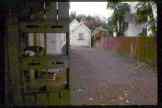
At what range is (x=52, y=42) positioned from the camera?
5.00 metres

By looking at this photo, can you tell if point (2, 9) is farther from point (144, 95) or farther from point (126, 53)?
point (126, 53)

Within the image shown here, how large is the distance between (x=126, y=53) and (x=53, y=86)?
18.6 m

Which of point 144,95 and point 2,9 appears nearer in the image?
point 2,9

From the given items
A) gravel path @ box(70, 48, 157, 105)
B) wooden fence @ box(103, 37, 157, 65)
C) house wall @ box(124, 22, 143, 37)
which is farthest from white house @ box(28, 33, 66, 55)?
house wall @ box(124, 22, 143, 37)

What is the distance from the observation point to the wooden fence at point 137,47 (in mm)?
16469

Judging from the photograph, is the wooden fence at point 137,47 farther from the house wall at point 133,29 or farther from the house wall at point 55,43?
the house wall at point 55,43

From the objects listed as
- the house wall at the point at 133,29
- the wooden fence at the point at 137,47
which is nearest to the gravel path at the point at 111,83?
the wooden fence at the point at 137,47

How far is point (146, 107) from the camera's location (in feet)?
13.4

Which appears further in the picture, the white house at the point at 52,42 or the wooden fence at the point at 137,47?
the wooden fence at the point at 137,47

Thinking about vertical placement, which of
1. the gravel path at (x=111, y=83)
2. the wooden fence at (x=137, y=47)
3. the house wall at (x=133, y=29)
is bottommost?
the gravel path at (x=111, y=83)

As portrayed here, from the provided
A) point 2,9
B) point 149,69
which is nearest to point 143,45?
point 149,69

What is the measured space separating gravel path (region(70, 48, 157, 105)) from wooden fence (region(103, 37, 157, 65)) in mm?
382

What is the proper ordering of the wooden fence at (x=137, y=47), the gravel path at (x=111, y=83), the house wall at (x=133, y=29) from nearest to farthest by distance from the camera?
the gravel path at (x=111, y=83), the wooden fence at (x=137, y=47), the house wall at (x=133, y=29)

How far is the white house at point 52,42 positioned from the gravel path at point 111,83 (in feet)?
5.39
